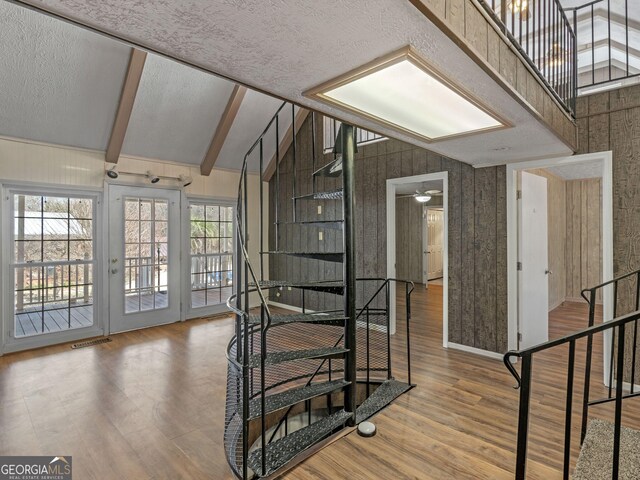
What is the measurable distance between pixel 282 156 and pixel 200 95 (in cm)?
198

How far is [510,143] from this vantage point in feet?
9.19

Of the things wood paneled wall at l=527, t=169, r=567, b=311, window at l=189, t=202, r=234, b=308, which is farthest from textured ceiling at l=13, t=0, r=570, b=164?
wood paneled wall at l=527, t=169, r=567, b=311

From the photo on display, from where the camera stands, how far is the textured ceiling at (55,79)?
330 cm

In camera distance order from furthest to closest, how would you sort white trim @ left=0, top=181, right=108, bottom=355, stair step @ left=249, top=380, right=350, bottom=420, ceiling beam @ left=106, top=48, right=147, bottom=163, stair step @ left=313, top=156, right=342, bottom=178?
1. white trim @ left=0, top=181, right=108, bottom=355
2. ceiling beam @ left=106, top=48, right=147, bottom=163
3. stair step @ left=313, top=156, right=342, bottom=178
4. stair step @ left=249, top=380, right=350, bottom=420

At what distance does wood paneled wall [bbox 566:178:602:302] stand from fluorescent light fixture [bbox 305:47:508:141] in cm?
557

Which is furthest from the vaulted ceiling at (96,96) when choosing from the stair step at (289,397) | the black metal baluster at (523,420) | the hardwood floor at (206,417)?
the black metal baluster at (523,420)

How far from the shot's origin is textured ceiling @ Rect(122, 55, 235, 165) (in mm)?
4270

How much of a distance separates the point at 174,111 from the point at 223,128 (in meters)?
0.74

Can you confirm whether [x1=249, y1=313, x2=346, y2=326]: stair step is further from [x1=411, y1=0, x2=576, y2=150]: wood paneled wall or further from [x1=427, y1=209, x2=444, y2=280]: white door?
[x1=427, y1=209, x2=444, y2=280]: white door

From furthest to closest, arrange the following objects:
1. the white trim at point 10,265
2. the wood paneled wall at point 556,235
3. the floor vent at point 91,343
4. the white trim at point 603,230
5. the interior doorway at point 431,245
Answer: the interior doorway at point 431,245 → the wood paneled wall at point 556,235 → the floor vent at point 91,343 → the white trim at point 10,265 → the white trim at point 603,230

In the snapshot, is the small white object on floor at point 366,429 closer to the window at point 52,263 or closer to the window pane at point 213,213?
the window at point 52,263

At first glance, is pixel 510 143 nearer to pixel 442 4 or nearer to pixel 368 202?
pixel 442 4

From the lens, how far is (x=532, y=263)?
3.83 metres

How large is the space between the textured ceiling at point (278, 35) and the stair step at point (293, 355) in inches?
63.2
